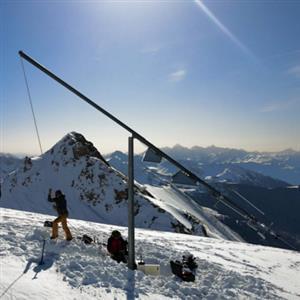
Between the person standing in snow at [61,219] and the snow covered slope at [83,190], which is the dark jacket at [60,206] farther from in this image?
the snow covered slope at [83,190]

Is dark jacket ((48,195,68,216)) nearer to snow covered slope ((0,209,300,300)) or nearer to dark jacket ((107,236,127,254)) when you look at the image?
snow covered slope ((0,209,300,300))

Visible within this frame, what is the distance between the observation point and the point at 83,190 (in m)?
106

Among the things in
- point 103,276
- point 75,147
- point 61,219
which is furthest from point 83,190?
point 103,276

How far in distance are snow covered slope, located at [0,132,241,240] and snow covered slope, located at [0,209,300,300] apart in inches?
2641

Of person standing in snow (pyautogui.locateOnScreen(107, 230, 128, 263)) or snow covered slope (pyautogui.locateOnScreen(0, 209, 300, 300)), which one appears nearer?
snow covered slope (pyautogui.locateOnScreen(0, 209, 300, 300))

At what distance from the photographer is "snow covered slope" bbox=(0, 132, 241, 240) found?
91688mm

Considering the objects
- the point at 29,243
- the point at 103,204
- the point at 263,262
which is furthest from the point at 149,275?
the point at 103,204

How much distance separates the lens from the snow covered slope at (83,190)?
3610 inches

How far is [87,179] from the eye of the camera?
108m

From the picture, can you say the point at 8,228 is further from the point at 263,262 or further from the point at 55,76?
the point at 263,262

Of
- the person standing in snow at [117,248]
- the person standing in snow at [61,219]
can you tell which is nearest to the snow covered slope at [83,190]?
the person standing in snow at [61,219]

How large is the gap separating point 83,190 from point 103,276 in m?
93.6

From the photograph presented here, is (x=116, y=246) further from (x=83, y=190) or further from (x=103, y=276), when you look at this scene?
(x=83, y=190)

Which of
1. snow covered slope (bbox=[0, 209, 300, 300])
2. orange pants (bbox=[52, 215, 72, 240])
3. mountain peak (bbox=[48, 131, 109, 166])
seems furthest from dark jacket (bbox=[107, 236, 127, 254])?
mountain peak (bbox=[48, 131, 109, 166])
